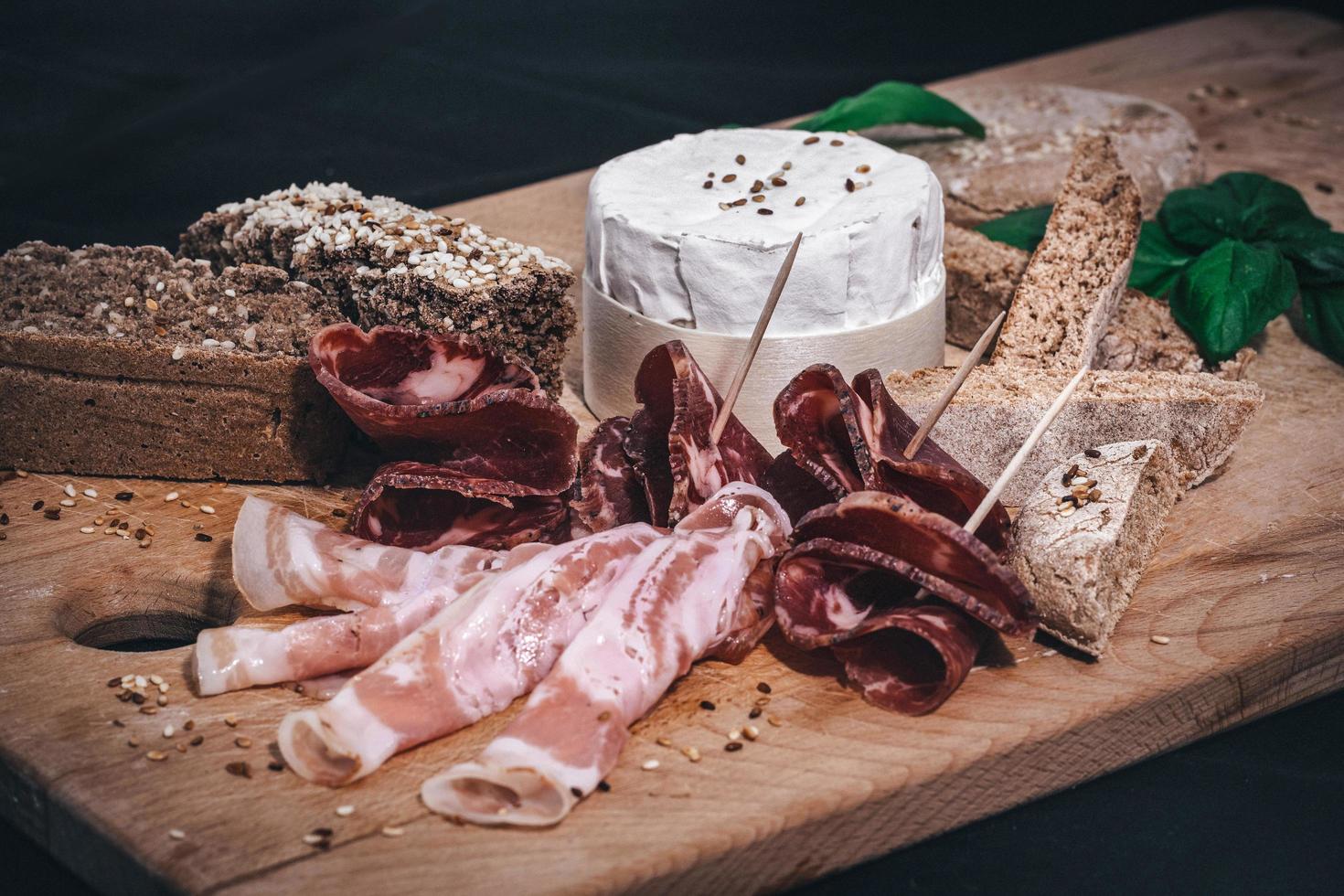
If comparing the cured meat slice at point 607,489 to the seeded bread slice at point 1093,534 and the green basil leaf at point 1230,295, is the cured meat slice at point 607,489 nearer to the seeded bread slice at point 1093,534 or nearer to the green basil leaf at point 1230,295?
the seeded bread slice at point 1093,534

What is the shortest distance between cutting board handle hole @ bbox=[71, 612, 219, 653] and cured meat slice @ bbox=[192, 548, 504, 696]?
44 cm

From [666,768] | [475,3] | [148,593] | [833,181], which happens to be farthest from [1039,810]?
[475,3]

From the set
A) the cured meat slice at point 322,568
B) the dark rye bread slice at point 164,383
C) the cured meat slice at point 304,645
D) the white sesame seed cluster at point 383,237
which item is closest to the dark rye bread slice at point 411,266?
the white sesame seed cluster at point 383,237

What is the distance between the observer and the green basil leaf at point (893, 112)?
17.5 ft

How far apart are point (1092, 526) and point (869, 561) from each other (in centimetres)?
58

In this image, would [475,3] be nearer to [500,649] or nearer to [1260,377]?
[1260,377]

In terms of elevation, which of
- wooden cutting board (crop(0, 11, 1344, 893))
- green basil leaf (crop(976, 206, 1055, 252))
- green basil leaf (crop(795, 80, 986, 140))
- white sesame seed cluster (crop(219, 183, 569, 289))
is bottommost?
wooden cutting board (crop(0, 11, 1344, 893))

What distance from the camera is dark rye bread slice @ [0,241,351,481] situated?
375 cm

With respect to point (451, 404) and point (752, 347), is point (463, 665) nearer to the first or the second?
point (451, 404)

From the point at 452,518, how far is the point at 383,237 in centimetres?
99

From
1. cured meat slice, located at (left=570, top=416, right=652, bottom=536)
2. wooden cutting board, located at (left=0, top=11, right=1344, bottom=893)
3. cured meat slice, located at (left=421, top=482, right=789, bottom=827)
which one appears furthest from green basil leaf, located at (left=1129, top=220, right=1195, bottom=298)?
cured meat slice, located at (left=570, top=416, right=652, bottom=536)

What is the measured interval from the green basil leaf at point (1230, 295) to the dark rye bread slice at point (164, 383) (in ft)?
9.11

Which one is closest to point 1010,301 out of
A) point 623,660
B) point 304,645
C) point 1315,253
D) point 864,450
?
point 1315,253

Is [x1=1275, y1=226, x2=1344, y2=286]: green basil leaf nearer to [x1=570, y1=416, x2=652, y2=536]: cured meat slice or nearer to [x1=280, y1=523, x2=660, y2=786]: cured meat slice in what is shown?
[x1=570, y1=416, x2=652, y2=536]: cured meat slice
